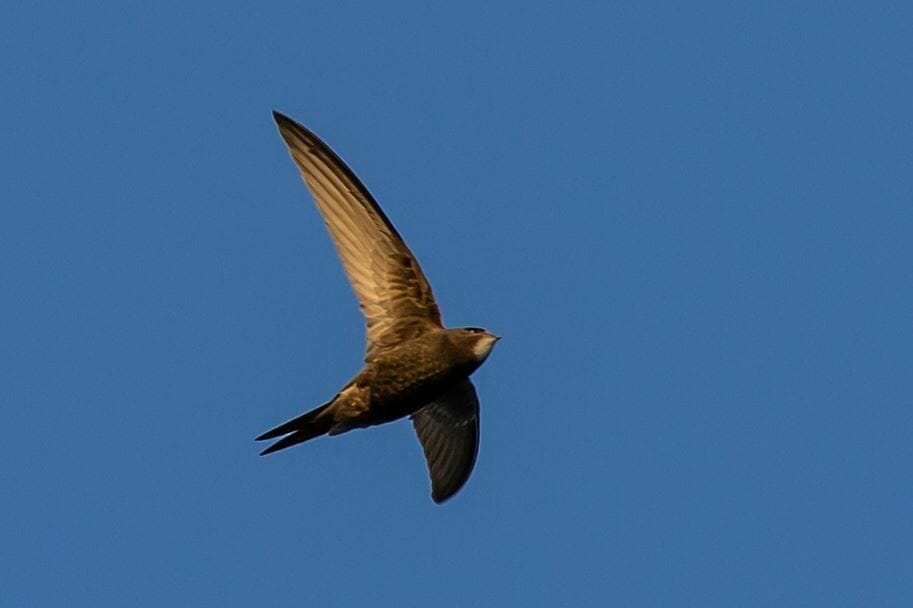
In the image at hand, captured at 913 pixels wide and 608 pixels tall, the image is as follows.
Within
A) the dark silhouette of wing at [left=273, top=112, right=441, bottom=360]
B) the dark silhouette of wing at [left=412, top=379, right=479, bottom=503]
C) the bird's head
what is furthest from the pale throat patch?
the dark silhouette of wing at [left=412, top=379, right=479, bottom=503]

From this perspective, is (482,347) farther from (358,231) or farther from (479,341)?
(358,231)

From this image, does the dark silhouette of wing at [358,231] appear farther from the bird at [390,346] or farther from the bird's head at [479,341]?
the bird's head at [479,341]

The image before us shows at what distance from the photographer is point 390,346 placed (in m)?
11.5

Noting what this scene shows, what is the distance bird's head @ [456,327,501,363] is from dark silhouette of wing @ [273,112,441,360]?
576mm

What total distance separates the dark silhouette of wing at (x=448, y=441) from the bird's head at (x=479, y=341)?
978 millimetres

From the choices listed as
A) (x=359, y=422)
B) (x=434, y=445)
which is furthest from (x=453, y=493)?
(x=359, y=422)

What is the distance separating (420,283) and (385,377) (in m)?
0.83

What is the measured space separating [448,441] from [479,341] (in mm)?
1365

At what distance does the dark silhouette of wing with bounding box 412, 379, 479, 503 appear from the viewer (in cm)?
1217

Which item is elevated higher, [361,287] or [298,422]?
[361,287]

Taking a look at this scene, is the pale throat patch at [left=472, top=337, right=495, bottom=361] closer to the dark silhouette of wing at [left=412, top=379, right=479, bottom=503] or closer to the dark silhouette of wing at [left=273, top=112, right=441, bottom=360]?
the dark silhouette of wing at [left=273, top=112, right=441, bottom=360]

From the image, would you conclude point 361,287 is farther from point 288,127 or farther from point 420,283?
point 288,127

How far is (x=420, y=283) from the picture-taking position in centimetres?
1176

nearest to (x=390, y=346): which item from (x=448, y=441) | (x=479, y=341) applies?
(x=479, y=341)
